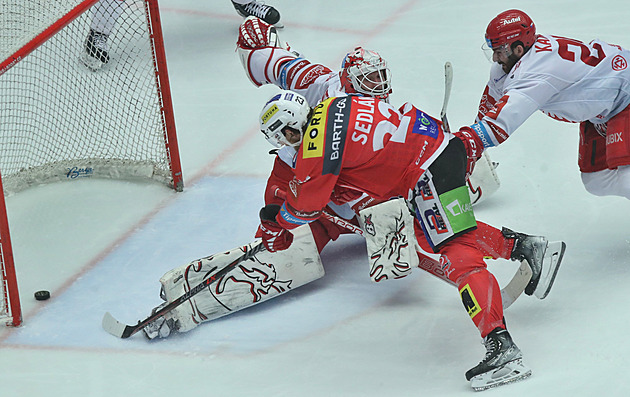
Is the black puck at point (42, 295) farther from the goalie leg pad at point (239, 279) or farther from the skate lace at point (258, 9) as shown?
the skate lace at point (258, 9)

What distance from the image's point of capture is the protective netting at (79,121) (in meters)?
4.89

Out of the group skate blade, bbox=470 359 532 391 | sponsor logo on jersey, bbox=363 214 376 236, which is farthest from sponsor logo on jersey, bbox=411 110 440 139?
skate blade, bbox=470 359 532 391

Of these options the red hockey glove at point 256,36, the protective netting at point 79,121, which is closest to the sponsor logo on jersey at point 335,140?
the red hockey glove at point 256,36

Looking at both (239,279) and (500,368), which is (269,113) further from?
(500,368)

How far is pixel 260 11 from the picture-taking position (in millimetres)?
6527

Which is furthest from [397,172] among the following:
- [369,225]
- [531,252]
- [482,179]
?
[482,179]

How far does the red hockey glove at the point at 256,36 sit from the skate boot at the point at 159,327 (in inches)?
57.2

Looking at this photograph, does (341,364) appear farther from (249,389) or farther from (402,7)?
(402,7)

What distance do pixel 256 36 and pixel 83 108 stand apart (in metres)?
1.52

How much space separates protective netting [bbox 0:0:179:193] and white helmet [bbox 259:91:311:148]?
1607mm

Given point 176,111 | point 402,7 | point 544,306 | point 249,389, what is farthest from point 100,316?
point 402,7

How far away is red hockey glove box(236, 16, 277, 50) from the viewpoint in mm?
4340

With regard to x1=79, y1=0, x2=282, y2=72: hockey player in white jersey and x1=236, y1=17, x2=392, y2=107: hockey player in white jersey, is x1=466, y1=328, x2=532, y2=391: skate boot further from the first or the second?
x1=79, y1=0, x2=282, y2=72: hockey player in white jersey

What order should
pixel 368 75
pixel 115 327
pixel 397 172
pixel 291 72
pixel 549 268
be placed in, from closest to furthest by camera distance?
1. pixel 397 172
2. pixel 549 268
3. pixel 115 327
4. pixel 368 75
5. pixel 291 72
